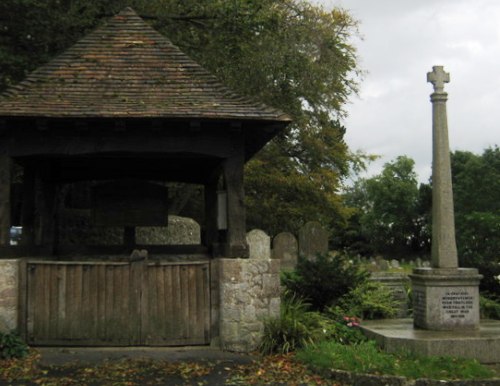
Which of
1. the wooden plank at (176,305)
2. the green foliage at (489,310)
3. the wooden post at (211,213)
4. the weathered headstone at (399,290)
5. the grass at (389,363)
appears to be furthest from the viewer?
the wooden post at (211,213)

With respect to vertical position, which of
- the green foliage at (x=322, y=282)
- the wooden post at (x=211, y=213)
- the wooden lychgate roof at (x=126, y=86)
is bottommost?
the green foliage at (x=322, y=282)

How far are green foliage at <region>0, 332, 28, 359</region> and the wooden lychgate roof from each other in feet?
10.5

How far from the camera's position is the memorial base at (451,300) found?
10219mm

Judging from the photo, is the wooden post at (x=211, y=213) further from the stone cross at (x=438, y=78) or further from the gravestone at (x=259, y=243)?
the stone cross at (x=438, y=78)

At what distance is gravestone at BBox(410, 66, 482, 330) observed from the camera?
10.2 m

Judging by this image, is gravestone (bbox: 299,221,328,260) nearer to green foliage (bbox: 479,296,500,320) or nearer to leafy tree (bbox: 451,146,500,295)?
green foliage (bbox: 479,296,500,320)

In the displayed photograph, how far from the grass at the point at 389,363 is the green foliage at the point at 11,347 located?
156 inches

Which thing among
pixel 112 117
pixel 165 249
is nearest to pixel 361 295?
pixel 165 249

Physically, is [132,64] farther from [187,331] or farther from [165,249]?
[187,331]

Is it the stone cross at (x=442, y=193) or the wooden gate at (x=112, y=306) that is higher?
the stone cross at (x=442, y=193)

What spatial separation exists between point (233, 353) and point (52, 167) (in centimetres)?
533

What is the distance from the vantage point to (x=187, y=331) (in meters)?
10.1

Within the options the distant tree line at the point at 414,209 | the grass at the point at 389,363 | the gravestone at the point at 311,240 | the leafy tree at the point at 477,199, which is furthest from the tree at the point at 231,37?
the distant tree line at the point at 414,209

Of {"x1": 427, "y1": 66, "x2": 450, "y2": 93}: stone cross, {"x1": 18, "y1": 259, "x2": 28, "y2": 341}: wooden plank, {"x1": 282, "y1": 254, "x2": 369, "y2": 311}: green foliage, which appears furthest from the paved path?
{"x1": 427, "y1": 66, "x2": 450, "y2": 93}: stone cross
